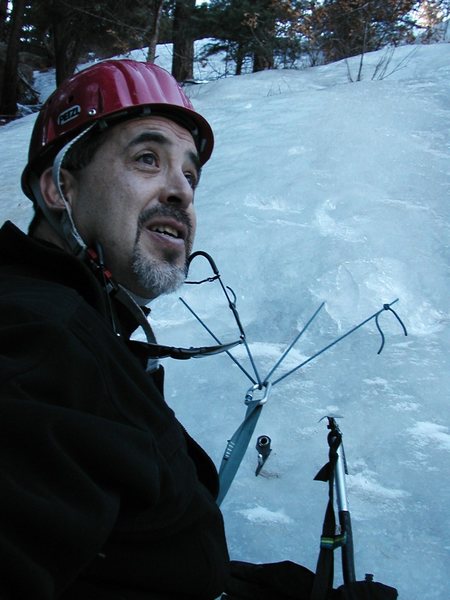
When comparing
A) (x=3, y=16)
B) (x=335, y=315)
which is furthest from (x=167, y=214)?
(x=3, y=16)

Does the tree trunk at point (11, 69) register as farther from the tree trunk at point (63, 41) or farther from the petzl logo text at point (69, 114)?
the petzl logo text at point (69, 114)

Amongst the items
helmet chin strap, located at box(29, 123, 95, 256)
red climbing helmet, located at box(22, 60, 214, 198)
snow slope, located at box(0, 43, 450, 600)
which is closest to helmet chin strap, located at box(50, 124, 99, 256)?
helmet chin strap, located at box(29, 123, 95, 256)

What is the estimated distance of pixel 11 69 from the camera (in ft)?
40.5

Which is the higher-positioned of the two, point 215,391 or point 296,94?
point 296,94

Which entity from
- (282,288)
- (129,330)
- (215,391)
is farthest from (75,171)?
(282,288)

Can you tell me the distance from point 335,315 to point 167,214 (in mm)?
2037

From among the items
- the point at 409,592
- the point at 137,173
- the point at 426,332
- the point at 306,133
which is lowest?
the point at 409,592

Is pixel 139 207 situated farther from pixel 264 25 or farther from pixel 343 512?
pixel 264 25

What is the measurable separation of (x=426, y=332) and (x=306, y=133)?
3.16 m

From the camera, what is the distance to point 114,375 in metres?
0.95

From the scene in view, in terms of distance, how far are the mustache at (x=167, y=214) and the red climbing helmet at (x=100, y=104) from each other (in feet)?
1.07

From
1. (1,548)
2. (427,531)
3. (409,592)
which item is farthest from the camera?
(427,531)

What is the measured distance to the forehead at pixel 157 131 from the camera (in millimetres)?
1654

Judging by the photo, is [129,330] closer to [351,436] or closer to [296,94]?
[351,436]
